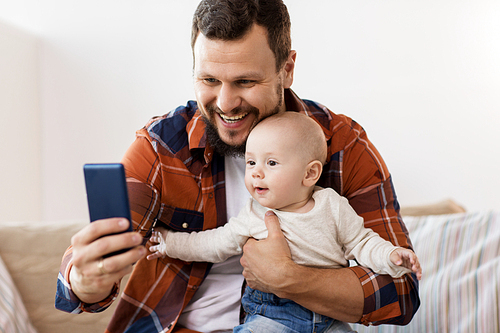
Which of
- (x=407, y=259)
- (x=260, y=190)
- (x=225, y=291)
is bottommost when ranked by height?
(x=225, y=291)

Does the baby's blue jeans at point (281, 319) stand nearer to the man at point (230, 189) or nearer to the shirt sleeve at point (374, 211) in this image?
the man at point (230, 189)

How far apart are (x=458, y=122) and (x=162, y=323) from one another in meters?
2.27

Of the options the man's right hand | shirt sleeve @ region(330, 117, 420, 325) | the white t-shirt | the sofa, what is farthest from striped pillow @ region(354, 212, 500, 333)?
the man's right hand

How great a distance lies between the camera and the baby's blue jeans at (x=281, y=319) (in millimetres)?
1205

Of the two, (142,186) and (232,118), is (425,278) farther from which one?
(142,186)

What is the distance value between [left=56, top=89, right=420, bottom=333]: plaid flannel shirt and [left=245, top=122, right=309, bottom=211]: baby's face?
24 cm

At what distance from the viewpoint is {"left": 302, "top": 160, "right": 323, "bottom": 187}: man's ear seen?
4.13ft

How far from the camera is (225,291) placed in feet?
4.89

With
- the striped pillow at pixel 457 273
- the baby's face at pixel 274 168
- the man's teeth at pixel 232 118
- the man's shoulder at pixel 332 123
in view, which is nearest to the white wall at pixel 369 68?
the striped pillow at pixel 457 273

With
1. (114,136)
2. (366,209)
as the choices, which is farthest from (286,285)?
(114,136)

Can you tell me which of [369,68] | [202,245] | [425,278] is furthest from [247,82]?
[369,68]

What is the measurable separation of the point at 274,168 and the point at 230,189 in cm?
31

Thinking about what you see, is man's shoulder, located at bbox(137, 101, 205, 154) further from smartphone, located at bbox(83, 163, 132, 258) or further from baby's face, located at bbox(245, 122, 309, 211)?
smartphone, located at bbox(83, 163, 132, 258)

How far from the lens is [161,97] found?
3.15 metres
